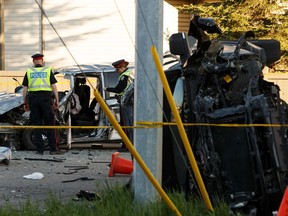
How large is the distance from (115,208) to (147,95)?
1.18m

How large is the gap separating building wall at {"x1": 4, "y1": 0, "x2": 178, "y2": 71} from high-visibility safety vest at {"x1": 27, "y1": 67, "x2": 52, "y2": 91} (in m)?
17.0

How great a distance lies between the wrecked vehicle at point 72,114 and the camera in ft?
52.3

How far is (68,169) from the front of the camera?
41.8 ft

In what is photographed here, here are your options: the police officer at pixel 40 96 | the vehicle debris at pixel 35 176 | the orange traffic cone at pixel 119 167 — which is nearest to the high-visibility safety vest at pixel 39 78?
the police officer at pixel 40 96

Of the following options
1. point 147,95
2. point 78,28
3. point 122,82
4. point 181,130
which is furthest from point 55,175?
point 78,28

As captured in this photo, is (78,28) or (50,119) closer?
(50,119)

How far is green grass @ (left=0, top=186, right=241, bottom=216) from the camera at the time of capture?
708cm

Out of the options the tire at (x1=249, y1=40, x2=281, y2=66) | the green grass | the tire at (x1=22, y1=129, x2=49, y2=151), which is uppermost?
the tire at (x1=249, y1=40, x2=281, y2=66)

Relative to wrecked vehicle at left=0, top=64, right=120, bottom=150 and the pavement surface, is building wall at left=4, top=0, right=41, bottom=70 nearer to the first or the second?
wrecked vehicle at left=0, top=64, right=120, bottom=150

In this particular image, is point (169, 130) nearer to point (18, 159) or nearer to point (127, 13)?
point (18, 159)

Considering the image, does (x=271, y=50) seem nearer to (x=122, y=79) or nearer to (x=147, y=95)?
(x=147, y=95)

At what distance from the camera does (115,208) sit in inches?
288

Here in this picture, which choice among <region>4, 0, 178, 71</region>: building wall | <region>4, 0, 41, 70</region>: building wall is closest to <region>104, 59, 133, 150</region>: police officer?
<region>4, 0, 178, 71</region>: building wall

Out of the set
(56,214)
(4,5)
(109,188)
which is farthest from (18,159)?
(4,5)
